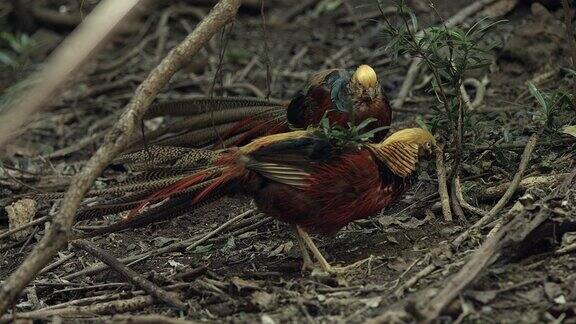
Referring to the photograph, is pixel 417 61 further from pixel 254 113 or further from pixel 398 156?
pixel 398 156

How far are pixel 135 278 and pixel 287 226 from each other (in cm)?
121

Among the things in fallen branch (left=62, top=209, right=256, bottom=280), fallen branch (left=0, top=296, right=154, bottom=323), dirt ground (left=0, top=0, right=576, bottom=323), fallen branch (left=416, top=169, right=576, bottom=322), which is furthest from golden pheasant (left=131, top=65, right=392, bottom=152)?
fallen branch (left=416, top=169, right=576, bottom=322)

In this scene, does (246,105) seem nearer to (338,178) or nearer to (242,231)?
(242,231)

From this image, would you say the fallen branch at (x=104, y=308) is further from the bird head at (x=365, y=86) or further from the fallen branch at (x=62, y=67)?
the bird head at (x=365, y=86)

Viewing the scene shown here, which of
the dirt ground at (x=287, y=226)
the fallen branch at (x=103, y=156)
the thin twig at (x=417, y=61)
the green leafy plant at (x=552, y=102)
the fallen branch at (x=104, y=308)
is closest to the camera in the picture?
the fallen branch at (x=103, y=156)

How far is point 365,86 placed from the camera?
5254mm

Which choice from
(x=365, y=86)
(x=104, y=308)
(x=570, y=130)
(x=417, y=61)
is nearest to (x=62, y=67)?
(x=104, y=308)

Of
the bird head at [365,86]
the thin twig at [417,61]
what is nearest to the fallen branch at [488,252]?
the bird head at [365,86]

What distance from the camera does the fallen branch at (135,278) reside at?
417 cm

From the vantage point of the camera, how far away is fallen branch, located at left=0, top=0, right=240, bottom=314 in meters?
3.64

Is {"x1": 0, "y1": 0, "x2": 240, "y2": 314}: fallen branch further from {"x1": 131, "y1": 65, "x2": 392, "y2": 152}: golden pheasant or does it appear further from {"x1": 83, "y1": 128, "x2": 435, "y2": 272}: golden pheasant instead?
{"x1": 131, "y1": 65, "x2": 392, "y2": 152}: golden pheasant

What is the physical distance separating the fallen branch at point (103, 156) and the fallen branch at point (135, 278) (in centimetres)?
63

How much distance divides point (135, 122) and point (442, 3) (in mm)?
4796

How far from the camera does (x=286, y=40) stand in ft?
28.2
